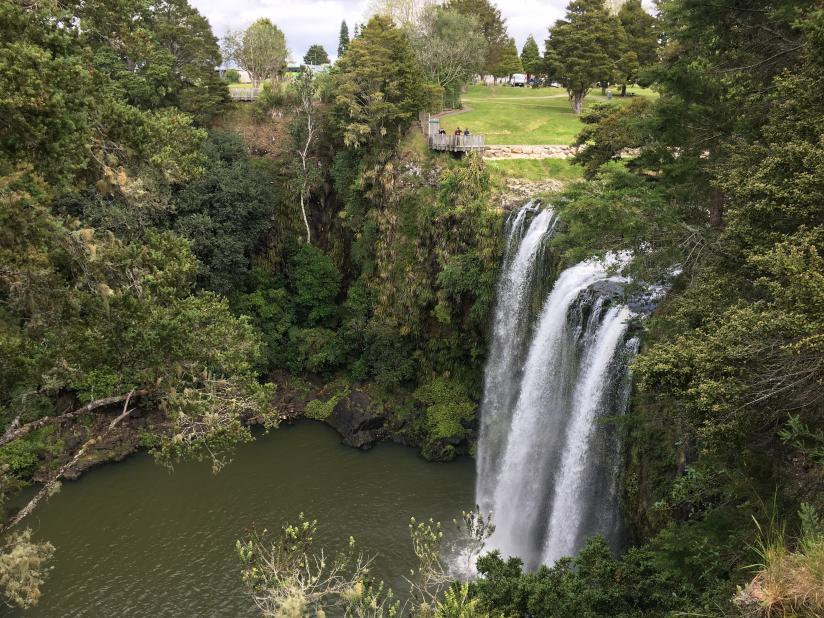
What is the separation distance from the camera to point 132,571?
18.6 m

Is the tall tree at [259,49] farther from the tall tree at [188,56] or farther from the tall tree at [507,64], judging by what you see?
the tall tree at [507,64]

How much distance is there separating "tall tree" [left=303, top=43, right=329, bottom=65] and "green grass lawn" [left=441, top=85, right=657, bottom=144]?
2631 centimetres

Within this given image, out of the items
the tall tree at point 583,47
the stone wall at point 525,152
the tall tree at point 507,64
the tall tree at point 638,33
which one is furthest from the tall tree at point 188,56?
the tall tree at point 638,33

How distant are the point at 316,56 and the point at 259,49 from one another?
2056cm

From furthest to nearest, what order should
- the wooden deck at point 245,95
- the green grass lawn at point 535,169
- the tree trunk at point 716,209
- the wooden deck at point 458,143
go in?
the wooden deck at point 245,95, the wooden deck at point 458,143, the green grass lawn at point 535,169, the tree trunk at point 716,209

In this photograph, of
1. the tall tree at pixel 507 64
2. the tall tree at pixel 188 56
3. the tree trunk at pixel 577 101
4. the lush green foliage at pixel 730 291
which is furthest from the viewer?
the tall tree at pixel 507 64

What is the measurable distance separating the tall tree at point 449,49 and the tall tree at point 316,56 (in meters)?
26.1

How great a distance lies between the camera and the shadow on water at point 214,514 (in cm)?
1766

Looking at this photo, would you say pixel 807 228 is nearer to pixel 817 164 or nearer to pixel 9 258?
pixel 817 164

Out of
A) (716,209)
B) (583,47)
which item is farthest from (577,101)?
(716,209)

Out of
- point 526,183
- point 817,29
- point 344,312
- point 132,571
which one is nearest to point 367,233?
point 344,312

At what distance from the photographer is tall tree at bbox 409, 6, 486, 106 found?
3984 centimetres

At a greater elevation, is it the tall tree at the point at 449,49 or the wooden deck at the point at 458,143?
the tall tree at the point at 449,49

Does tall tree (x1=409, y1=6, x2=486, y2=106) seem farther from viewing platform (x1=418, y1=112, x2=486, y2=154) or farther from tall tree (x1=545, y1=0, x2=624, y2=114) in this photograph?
viewing platform (x1=418, y1=112, x2=486, y2=154)
